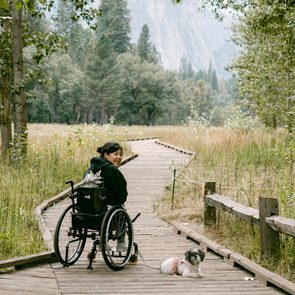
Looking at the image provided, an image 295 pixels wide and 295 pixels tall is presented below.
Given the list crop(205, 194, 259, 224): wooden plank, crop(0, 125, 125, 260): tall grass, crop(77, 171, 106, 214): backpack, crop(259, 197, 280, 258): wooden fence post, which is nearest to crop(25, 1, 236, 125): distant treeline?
crop(0, 125, 125, 260): tall grass

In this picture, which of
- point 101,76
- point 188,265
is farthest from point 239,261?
point 101,76

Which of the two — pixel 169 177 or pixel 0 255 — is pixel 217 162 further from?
pixel 0 255

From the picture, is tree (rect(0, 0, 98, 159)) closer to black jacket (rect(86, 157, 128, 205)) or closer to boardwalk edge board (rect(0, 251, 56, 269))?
boardwalk edge board (rect(0, 251, 56, 269))

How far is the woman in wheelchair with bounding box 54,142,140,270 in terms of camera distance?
5.78 m

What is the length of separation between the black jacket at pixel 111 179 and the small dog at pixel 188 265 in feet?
2.88

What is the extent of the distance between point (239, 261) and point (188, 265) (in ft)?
2.44

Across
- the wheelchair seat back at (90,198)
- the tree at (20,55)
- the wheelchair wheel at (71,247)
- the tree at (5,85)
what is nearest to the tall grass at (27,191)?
the wheelchair wheel at (71,247)

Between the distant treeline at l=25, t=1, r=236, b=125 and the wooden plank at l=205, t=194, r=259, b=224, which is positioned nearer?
the wooden plank at l=205, t=194, r=259, b=224

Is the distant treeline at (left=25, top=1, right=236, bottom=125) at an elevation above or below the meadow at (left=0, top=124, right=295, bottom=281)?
above

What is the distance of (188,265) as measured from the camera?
18.8ft

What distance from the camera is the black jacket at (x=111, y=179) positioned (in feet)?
19.7

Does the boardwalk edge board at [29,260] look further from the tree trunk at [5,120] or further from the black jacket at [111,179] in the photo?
the tree trunk at [5,120]

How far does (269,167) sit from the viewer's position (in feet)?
42.1

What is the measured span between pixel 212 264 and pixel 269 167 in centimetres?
675
